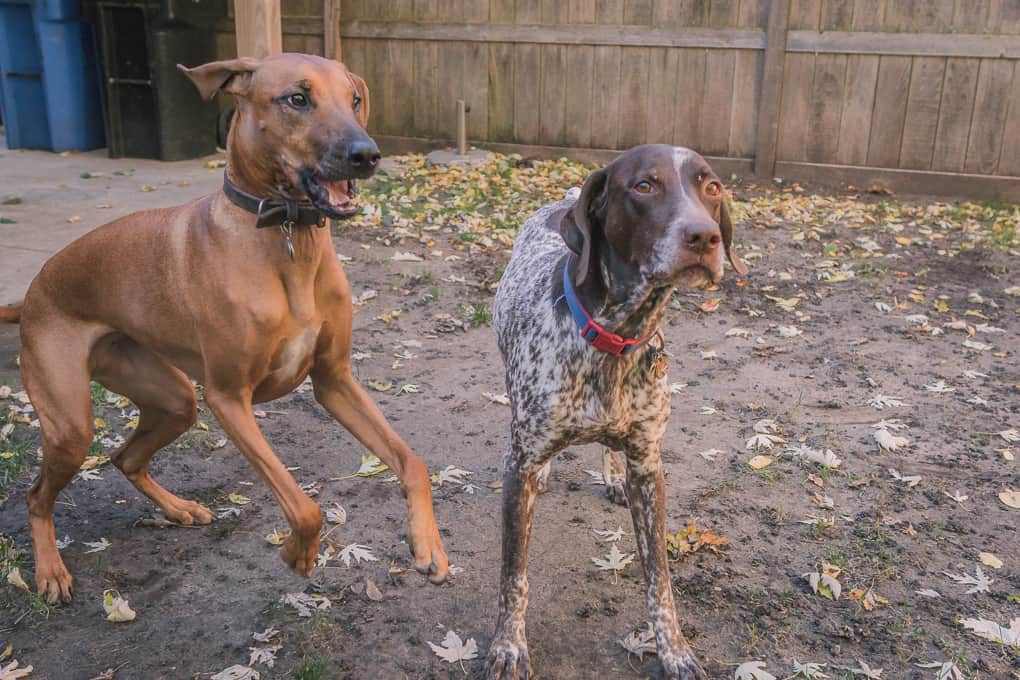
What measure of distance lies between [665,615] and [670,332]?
3.34 meters

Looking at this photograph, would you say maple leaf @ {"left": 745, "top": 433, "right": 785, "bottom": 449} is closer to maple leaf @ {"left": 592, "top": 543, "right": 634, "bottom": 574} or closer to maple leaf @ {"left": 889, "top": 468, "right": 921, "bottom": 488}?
maple leaf @ {"left": 889, "top": 468, "right": 921, "bottom": 488}

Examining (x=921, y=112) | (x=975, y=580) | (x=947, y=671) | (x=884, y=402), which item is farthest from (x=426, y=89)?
(x=947, y=671)

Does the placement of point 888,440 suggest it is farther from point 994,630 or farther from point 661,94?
point 661,94

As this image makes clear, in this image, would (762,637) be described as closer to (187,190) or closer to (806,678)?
(806,678)

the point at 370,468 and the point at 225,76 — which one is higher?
the point at 225,76

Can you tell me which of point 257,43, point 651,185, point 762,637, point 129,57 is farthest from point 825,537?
point 129,57

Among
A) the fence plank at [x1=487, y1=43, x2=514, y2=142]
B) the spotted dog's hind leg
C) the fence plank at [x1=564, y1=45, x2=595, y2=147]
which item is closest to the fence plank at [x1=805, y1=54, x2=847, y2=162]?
the fence plank at [x1=564, y1=45, x2=595, y2=147]

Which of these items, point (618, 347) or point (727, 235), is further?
point (727, 235)

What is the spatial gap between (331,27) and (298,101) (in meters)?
8.69

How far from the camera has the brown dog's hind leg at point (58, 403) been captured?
334 cm

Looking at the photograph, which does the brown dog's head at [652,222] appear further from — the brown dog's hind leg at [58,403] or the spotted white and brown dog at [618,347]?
the brown dog's hind leg at [58,403]

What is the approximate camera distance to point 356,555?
3.68 m

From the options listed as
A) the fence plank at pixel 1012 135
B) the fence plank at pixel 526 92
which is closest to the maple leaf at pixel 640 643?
the fence plank at pixel 1012 135

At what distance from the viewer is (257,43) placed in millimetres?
7906
